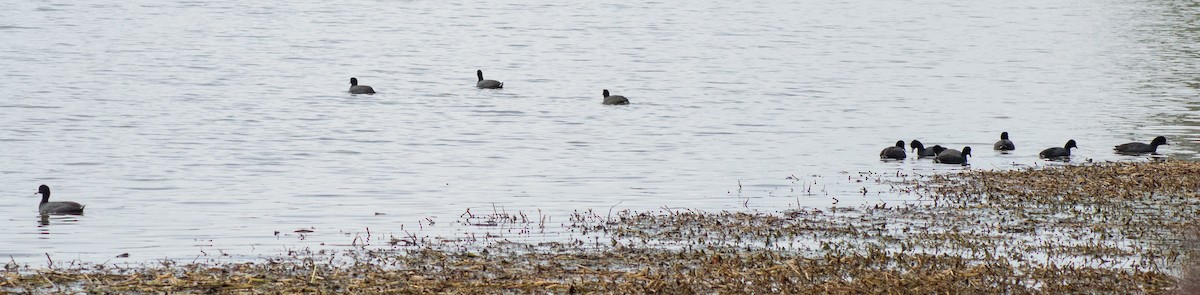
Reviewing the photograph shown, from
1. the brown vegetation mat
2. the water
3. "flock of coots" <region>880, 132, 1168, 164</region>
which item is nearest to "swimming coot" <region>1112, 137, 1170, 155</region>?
"flock of coots" <region>880, 132, 1168, 164</region>

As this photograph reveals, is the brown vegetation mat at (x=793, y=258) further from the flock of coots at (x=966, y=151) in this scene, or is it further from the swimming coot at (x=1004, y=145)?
the swimming coot at (x=1004, y=145)

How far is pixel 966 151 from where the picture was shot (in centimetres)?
2903

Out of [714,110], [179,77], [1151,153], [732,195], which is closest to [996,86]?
[714,110]

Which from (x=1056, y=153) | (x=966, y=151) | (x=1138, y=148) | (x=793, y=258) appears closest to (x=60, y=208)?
(x=793, y=258)

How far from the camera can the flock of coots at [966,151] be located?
27844 mm

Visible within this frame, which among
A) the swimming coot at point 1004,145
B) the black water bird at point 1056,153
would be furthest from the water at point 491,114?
the black water bird at point 1056,153

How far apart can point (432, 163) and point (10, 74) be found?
2405cm

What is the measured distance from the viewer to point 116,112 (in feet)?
126

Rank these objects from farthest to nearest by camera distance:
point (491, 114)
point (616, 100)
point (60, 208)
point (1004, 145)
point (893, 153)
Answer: point (616, 100) → point (491, 114) → point (1004, 145) → point (893, 153) → point (60, 208)

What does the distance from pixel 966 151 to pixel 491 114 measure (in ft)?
48.8

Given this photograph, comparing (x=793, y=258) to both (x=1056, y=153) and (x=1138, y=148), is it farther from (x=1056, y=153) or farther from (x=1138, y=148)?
(x=1138, y=148)

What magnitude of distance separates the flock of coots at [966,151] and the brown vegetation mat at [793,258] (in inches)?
275

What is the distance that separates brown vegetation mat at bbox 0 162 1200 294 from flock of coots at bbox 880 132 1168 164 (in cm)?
699

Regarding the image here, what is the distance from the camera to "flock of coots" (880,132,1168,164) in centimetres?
2784
